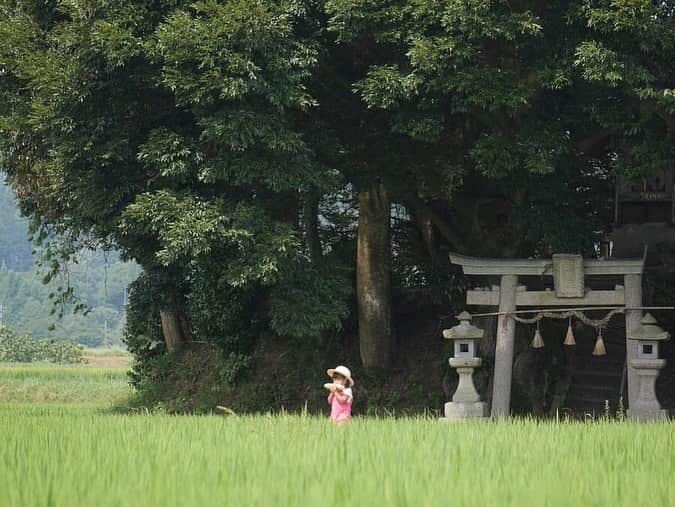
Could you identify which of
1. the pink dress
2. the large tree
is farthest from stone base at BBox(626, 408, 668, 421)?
the pink dress

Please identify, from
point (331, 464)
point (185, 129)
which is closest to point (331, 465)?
point (331, 464)

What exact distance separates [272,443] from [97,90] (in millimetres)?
10156

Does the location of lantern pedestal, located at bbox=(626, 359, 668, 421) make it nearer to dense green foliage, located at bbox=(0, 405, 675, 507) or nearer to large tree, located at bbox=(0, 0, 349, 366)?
large tree, located at bbox=(0, 0, 349, 366)

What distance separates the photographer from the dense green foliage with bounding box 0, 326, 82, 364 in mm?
68625

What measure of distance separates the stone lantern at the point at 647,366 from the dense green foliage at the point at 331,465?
5126 millimetres

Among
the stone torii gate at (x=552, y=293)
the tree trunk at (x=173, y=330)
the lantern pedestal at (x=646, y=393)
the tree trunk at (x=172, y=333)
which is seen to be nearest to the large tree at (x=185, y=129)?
the stone torii gate at (x=552, y=293)

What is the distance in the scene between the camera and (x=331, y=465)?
7383mm

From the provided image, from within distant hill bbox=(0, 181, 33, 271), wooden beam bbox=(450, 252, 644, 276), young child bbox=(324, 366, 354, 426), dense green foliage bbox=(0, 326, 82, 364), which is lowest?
young child bbox=(324, 366, 354, 426)

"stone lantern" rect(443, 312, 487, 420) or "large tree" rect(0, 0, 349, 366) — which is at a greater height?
"large tree" rect(0, 0, 349, 366)

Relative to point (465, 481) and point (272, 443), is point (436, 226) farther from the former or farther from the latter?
point (465, 481)

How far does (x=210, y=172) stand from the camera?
17.0 m

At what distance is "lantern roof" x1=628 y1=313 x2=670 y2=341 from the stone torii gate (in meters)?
0.11

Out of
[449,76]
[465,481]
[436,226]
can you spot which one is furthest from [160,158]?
[465,481]

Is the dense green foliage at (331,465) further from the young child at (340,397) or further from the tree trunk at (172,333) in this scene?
the tree trunk at (172,333)
